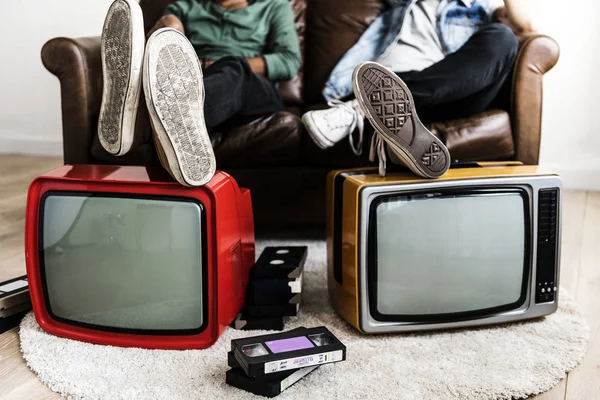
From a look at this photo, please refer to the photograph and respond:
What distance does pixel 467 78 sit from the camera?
2215mm

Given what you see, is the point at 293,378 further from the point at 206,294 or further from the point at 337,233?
the point at 337,233

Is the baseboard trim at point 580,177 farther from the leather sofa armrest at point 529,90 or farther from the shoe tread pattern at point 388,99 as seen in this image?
the shoe tread pattern at point 388,99

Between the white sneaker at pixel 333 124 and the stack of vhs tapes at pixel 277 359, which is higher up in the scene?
the white sneaker at pixel 333 124

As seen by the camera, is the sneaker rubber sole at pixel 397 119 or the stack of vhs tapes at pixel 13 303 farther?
the stack of vhs tapes at pixel 13 303

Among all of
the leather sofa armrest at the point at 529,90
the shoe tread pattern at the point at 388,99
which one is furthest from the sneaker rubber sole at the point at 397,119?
the leather sofa armrest at the point at 529,90

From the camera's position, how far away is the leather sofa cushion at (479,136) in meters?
2.25

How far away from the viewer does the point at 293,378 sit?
1522mm

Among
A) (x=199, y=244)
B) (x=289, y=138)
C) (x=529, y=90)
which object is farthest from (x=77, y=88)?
(x=529, y=90)

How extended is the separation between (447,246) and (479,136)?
66 cm

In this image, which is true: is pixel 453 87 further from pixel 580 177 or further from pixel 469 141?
pixel 580 177

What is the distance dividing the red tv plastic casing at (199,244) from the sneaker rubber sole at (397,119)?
1.28 ft

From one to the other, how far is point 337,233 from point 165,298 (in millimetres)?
460

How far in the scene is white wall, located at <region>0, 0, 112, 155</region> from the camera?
12.2 feet

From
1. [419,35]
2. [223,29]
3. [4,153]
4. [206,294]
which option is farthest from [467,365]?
[4,153]
